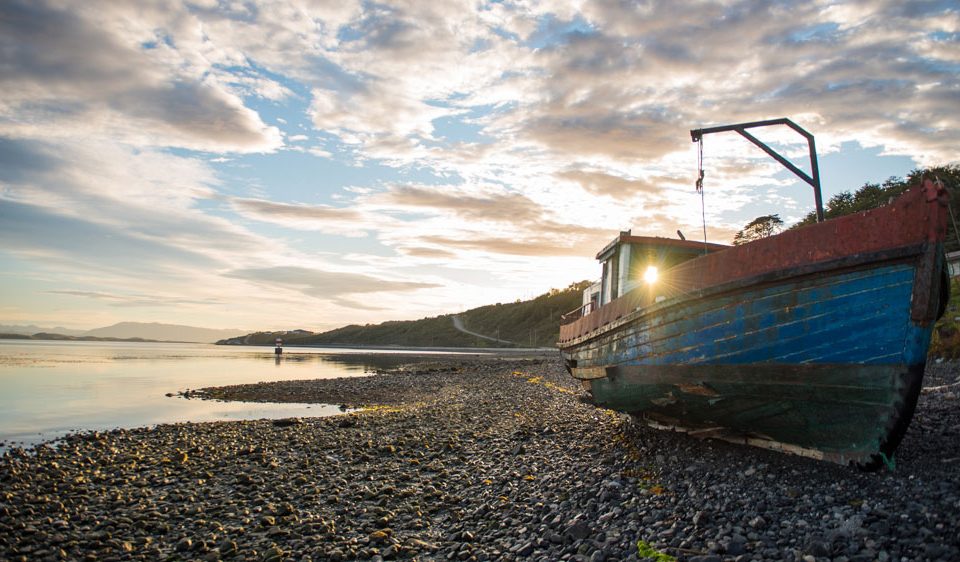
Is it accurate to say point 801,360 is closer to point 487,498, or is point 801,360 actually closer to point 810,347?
point 810,347

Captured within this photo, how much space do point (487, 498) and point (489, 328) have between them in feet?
360

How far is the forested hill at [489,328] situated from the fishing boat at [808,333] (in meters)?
79.2

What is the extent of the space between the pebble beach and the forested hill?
77.4m

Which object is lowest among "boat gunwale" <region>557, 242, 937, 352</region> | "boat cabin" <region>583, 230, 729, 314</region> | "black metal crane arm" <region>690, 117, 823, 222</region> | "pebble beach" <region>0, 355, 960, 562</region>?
"pebble beach" <region>0, 355, 960, 562</region>

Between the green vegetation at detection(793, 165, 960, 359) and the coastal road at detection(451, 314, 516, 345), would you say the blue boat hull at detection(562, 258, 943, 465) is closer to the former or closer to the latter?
the green vegetation at detection(793, 165, 960, 359)

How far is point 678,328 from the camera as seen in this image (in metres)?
7.88

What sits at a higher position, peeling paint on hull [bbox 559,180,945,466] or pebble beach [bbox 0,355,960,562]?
peeling paint on hull [bbox 559,180,945,466]

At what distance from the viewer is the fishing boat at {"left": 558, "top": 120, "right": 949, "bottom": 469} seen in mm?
5547

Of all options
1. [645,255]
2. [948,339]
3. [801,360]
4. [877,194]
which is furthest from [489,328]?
[801,360]

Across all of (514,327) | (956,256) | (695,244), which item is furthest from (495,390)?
(514,327)

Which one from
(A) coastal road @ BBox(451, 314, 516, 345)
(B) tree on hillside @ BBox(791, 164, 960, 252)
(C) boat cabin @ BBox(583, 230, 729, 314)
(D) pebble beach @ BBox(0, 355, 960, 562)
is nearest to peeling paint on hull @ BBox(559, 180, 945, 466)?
(D) pebble beach @ BBox(0, 355, 960, 562)

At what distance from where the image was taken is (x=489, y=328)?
4592 inches

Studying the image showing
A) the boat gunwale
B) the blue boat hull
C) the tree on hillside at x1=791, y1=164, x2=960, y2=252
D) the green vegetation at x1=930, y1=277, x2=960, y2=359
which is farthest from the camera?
the tree on hillside at x1=791, y1=164, x2=960, y2=252

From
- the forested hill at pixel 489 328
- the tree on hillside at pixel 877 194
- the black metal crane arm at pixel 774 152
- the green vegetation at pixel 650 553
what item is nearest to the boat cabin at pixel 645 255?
the black metal crane arm at pixel 774 152
